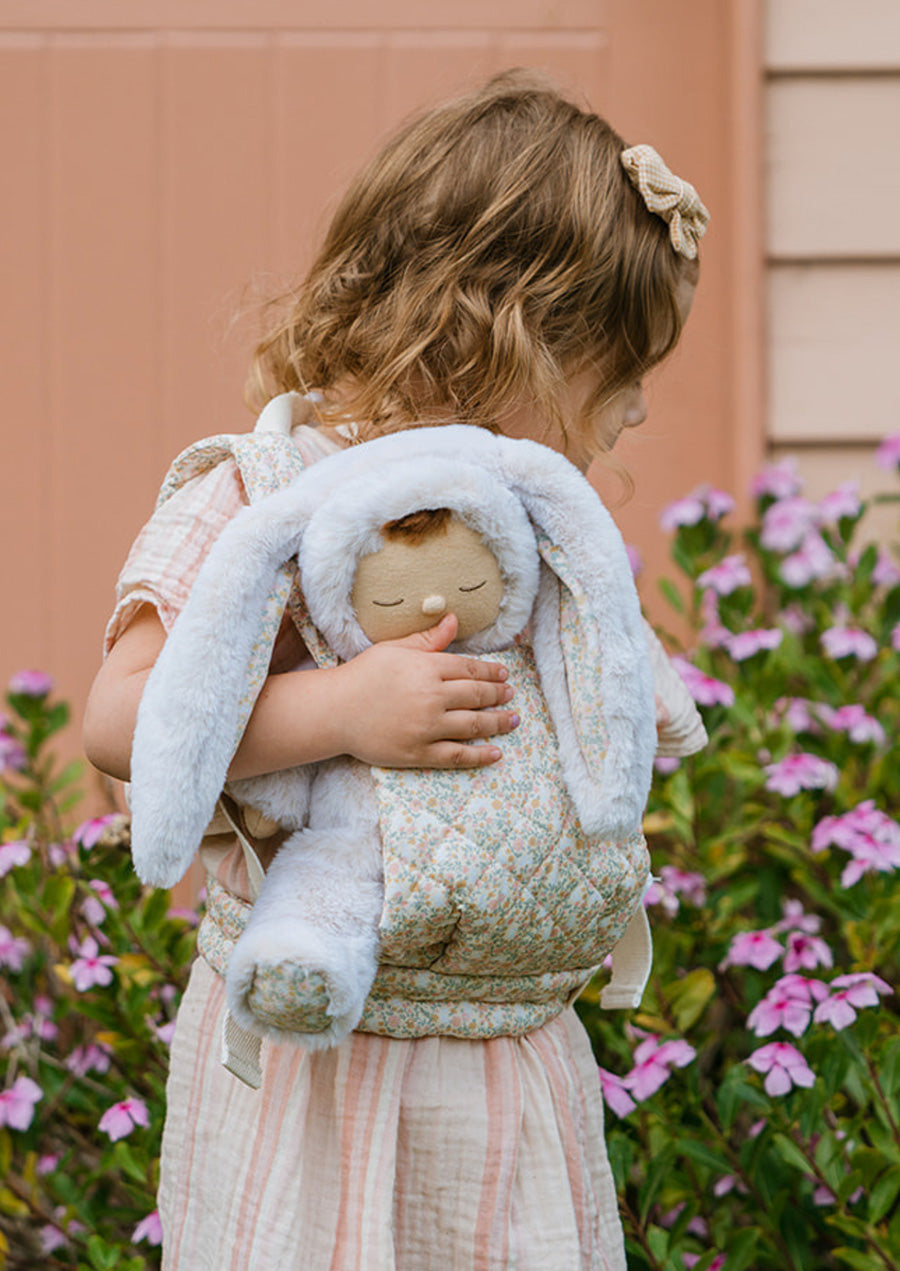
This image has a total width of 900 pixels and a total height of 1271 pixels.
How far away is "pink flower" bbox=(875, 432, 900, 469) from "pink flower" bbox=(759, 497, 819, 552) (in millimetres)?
168

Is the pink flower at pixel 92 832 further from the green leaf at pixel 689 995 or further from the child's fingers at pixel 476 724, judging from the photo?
the child's fingers at pixel 476 724

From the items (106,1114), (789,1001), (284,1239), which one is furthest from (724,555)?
(284,1239)

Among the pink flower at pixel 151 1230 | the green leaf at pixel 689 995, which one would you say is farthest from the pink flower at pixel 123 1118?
the green leaf at pixel 689 995

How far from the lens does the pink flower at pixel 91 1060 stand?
1795 millimetres

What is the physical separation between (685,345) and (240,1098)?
157cm

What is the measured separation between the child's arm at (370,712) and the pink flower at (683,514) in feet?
4.01

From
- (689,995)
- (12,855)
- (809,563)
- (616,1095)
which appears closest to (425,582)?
(616,1095)

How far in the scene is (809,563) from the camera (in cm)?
219

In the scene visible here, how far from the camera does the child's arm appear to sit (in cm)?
96

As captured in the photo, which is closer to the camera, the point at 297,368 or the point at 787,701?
the point at 297,368

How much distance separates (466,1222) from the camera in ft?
3.48

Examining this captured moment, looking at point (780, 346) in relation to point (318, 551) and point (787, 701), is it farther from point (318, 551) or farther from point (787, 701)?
point (318, 551)

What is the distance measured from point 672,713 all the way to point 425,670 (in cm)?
44

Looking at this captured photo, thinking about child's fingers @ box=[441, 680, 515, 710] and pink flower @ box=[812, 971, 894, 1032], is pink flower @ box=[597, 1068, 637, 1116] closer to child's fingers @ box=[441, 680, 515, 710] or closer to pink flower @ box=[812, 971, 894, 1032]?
pink flower @ box=[812, 971, 894, 1032]
